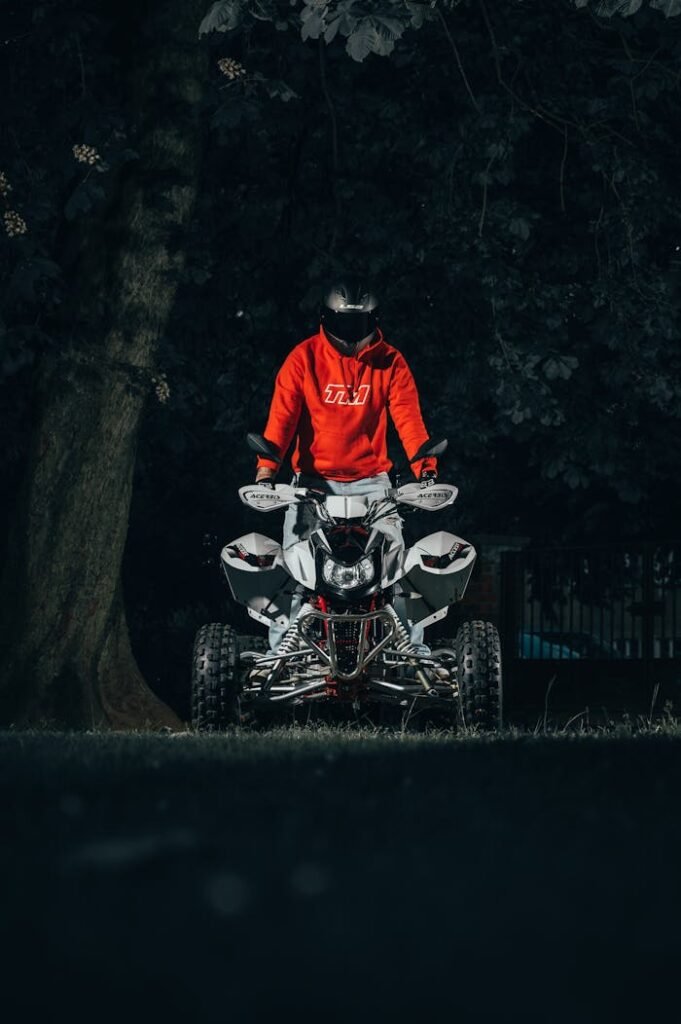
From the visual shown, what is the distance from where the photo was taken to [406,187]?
49.4 feet

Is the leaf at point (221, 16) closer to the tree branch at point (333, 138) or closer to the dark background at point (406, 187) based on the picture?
the dark background at point (406, 187)

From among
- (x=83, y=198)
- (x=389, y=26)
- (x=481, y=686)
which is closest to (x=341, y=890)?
(x=481, y=686)

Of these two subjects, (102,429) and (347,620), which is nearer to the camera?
(347,620)

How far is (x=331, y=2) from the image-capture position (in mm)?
10391

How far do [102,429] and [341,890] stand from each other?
351 inches

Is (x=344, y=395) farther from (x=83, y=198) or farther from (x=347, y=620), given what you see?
(x=83, y=198)

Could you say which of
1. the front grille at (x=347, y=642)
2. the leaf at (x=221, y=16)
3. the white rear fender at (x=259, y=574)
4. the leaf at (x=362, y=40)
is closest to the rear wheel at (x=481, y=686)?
the front grille at (x=347, y=642)

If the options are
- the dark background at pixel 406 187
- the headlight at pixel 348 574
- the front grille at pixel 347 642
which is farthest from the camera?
the dark background at pixel 406 187

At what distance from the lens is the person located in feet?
35.3

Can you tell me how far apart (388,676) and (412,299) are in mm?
5790

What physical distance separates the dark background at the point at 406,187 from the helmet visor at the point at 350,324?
2177mm

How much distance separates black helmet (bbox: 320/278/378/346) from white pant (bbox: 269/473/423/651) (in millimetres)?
844

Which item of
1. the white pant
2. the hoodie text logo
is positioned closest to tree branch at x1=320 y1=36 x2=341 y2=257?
the hoodie text logo

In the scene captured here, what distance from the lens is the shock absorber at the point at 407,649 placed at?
1009cm
